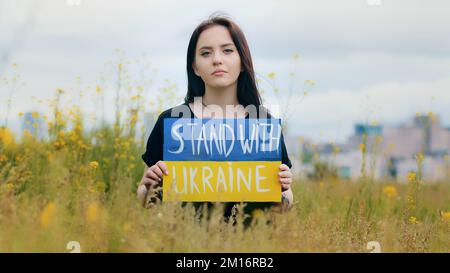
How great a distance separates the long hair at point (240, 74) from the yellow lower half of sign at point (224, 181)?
455mm

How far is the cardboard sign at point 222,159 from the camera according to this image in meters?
3.01

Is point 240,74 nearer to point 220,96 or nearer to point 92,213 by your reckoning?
point 220,96

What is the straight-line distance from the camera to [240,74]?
133 inches

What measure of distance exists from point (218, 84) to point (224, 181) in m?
0.50

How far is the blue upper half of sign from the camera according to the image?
3.06 meters

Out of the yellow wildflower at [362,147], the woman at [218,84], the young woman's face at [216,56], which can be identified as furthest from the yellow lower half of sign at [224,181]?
the yellow wildflower at [362,147]

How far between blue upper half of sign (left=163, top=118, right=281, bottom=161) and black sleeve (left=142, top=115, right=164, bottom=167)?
0.24 m

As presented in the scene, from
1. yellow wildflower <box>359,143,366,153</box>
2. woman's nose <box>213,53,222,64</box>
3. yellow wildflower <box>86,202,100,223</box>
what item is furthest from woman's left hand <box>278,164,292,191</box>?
yellow wildflower <box>359,143,366,153</box>

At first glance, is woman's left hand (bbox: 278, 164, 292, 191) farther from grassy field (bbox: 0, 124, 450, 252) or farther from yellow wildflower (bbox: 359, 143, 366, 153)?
yellow wildflower (bbox: 359, 143, 366, 153)

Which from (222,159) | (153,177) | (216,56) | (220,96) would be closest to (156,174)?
(153,177)

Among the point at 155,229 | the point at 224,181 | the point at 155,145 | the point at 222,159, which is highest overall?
the point at 155,145

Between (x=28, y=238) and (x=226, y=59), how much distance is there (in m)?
1.23

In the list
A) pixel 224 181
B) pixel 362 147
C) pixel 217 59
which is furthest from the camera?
pixel 362 147
